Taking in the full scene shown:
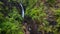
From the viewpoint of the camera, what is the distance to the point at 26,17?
17.9 ft

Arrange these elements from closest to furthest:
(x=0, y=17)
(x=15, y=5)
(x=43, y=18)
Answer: (x=0, y=17), (x=43, y=18), (x=15, y=5)

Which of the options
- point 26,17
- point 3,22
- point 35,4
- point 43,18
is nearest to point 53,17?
point 43,18

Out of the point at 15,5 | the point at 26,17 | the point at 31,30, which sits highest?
the point at 15,5

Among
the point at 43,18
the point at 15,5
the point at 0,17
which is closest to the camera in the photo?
the point at 0,17

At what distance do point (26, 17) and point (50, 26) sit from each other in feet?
2.93

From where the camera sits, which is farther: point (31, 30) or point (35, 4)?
point (31, 30)

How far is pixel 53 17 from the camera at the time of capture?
188 inches

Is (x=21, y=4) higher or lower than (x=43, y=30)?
higher

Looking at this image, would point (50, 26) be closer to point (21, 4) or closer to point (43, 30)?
point (43, 30)

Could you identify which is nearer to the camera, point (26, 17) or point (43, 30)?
point (43, 30)

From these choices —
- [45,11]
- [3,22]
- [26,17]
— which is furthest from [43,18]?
[3,22]

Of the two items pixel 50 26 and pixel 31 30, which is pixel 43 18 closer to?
pixel 50 26

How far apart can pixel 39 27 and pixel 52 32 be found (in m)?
0.38

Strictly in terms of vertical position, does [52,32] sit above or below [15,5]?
below
